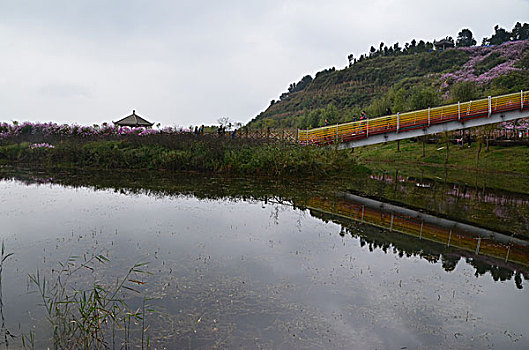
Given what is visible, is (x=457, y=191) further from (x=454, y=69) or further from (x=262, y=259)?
(x=454, y=69)

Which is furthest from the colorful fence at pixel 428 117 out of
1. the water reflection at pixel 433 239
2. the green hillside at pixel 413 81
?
the green hillside at pixel 413 81

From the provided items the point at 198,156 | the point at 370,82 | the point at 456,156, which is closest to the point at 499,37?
the point at 370,82

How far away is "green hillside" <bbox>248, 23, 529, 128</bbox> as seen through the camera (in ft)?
136

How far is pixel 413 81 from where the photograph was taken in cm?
7019

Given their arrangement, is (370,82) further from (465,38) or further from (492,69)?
(465,38)

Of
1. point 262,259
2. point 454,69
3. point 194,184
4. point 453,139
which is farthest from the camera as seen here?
point 454,69

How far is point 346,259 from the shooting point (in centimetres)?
680

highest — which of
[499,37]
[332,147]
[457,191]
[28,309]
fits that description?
[499,37]

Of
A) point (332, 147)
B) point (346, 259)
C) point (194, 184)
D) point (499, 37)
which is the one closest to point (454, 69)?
point (499, 37)

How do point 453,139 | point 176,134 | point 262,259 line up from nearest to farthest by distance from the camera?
point 262,259 < point 176,134 < point 453,139

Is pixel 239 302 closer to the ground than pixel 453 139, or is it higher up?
closer to the ground

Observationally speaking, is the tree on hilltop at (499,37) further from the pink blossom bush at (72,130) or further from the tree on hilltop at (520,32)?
the pink blossom bush at (72,130)

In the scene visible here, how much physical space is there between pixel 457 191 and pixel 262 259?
12012mm

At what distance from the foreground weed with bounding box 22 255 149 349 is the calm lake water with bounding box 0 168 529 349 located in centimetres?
15
